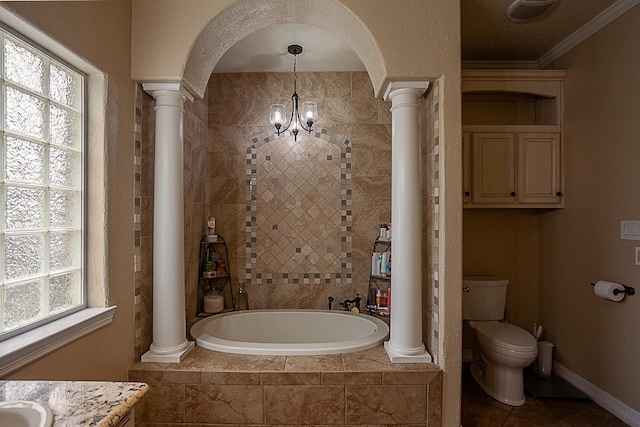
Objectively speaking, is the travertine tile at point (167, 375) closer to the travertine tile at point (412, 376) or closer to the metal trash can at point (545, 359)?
the travertine tile at point (412, 376)

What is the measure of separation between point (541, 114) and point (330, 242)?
82.3 inches

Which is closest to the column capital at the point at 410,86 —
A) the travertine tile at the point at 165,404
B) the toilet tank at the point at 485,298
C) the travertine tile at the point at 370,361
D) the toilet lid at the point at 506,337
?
the travertine tile at the point at 370,361

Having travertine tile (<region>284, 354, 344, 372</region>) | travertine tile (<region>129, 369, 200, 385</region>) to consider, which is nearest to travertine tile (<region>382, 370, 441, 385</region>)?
travertine tile (<region>284, 354, 344, 372</region>)

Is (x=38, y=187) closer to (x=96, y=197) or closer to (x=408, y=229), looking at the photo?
(x=96, y=197)

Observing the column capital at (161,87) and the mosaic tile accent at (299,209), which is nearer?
the column capital at (161,87)

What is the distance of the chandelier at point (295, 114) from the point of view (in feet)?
8.66

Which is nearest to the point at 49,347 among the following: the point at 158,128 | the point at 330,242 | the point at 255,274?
the point at 158,128

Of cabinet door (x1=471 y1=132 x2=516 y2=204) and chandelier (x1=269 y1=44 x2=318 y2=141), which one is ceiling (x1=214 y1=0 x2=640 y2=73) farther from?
cabinet door (x1=471 y1=132 x2=516 y2=204)

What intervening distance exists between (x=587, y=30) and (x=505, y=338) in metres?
2.22

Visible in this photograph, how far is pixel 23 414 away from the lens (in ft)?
2.51

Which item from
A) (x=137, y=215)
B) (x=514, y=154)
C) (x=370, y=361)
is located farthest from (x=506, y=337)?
(x=137, y=215)

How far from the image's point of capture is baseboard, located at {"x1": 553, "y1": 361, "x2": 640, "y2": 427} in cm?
217

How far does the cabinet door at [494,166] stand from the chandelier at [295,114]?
4.27ft

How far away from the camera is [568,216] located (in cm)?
274
